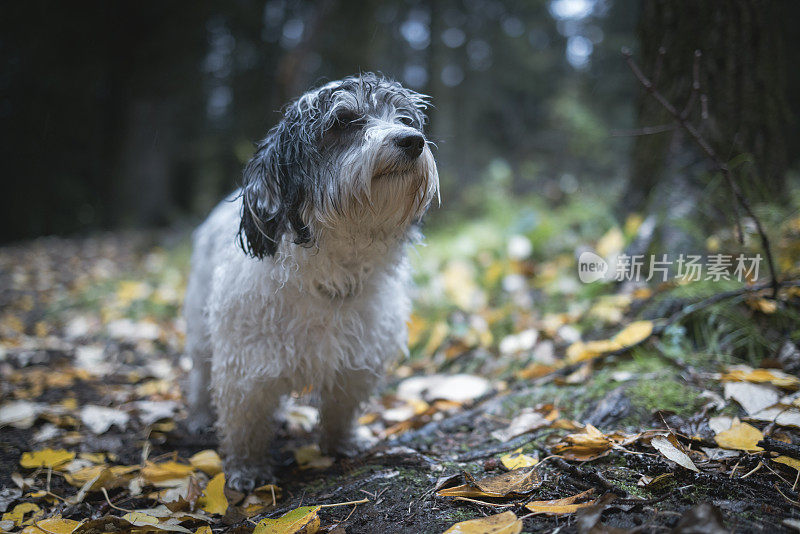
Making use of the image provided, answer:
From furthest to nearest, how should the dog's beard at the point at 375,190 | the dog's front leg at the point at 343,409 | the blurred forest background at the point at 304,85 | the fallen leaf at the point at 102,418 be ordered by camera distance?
the blurred forest background at the point at 304,85 → the fallen leaf at the point at 102,418 → the dog's front leg at the point at 343,409 → the dog's beard at the point at 375,190

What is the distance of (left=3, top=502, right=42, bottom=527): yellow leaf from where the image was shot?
2.21 meters

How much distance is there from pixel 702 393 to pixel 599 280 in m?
1.79

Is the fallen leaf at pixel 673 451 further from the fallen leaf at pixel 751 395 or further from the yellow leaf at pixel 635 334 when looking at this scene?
the yellow leaf at pixel 635 334

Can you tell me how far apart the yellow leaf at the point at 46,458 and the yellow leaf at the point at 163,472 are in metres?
0.41

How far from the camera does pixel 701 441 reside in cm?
219

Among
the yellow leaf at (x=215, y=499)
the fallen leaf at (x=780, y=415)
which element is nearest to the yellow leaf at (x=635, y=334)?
the fallen leaf at (x=780, y=415)

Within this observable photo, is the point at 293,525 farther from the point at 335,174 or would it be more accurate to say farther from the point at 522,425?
the point at 335,174

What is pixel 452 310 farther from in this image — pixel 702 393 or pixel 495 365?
pixel 702 393

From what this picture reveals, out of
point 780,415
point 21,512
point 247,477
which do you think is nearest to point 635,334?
point 780,415

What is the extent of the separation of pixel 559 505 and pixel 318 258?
4.77ft

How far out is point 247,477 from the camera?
8.93 feet

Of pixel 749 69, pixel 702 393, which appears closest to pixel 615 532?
pixel 702 393

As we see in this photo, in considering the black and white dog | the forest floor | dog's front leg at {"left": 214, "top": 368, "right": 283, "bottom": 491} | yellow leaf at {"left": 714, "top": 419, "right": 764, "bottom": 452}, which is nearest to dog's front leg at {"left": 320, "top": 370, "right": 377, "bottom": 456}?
the black and white dog

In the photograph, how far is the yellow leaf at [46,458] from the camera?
8.68ft
